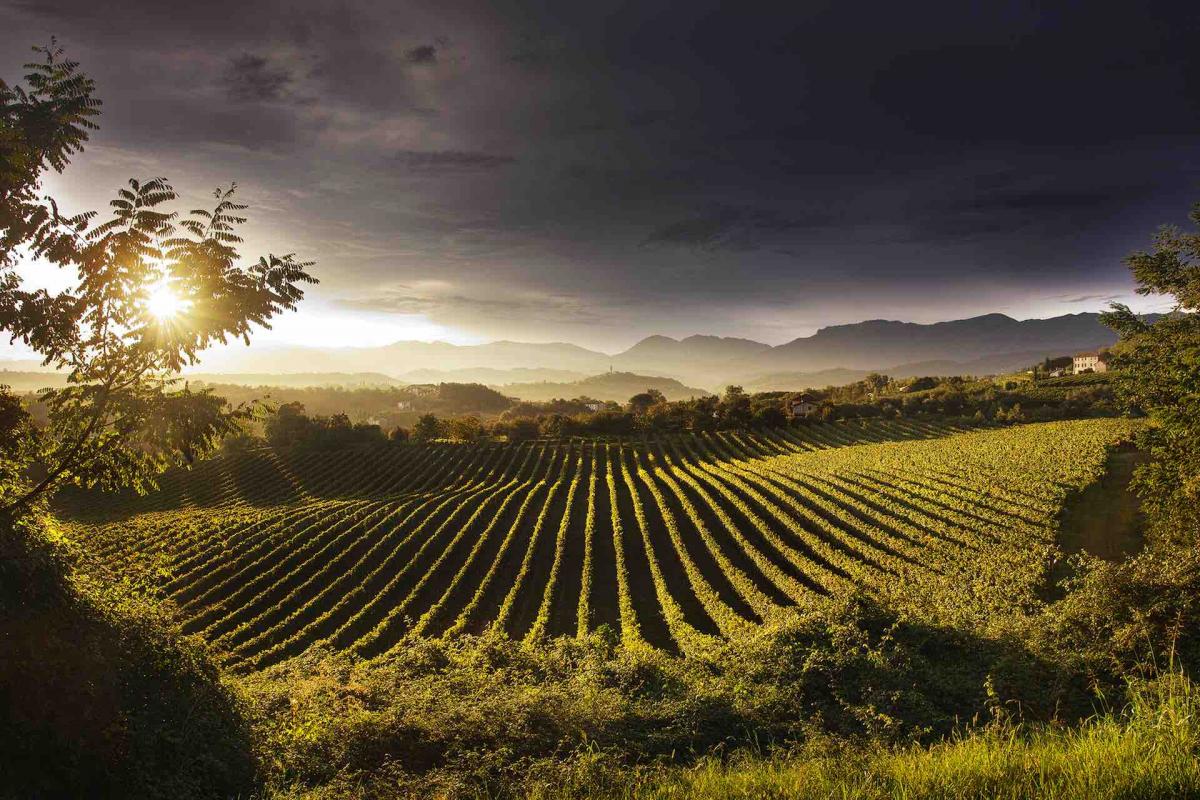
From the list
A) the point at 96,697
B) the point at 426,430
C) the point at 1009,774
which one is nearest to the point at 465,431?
the point at 426,430

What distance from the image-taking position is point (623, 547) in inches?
1487

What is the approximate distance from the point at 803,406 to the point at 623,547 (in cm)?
8769

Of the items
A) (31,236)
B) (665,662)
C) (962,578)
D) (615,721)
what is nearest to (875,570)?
(962,578)

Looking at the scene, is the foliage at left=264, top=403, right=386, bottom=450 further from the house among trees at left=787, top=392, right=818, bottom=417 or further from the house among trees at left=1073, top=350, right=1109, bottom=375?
the house among trees at left=1073, top=350, right=1109, bottom=375

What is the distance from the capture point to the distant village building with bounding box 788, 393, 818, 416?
354 ft

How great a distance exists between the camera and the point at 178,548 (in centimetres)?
3856

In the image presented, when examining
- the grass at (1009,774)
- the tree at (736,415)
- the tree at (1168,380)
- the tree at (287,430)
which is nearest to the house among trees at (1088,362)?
the tree at (736,415)

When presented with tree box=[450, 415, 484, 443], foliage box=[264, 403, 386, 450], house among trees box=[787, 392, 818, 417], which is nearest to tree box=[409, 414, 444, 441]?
tree box=[450, 415, 484, 443]

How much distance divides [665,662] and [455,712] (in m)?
5.77

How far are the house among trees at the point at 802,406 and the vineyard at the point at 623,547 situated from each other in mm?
43554

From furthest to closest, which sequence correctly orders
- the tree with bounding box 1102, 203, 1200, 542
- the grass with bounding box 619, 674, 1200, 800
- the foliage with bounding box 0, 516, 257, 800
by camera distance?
1. the tree with bounding box 1102, 203, 1200, 542
2. the foliage with bounding box 0, 516, 257, 800
3. the grass with bounding box 619, 674, 1200, 800

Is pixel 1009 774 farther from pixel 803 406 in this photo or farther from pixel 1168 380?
pixel 803 406

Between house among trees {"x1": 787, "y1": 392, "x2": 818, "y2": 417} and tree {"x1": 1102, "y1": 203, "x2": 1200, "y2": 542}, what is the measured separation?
8427cm

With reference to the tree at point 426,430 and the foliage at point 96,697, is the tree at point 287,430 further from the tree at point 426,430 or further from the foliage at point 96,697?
the foliage at point 96,697
